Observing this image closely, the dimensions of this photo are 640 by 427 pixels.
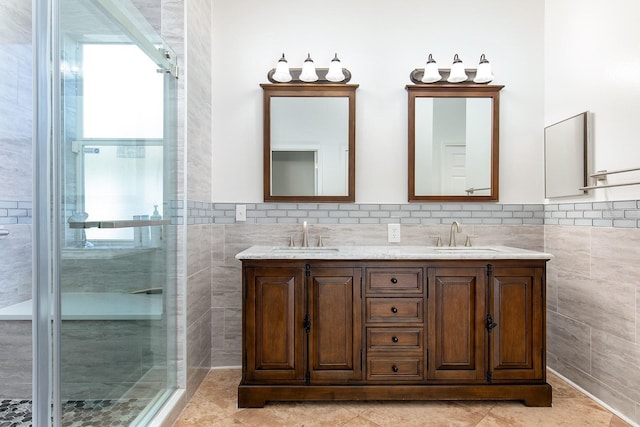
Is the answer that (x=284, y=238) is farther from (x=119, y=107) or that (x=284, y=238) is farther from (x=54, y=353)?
(x=54, y=353)

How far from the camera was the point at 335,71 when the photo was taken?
2.42 meters

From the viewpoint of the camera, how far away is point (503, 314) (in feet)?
6.63

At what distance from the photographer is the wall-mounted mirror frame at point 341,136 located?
98.0 inches

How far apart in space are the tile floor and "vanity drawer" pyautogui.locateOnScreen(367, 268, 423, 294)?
64cm

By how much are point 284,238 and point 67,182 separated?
1.50 m

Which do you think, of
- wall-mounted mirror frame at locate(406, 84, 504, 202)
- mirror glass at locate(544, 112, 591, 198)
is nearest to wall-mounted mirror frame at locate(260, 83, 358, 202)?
wall-mounted mirror frame at locate(406, 84, 504, 202)

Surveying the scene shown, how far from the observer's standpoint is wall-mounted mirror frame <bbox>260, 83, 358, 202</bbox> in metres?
2.49

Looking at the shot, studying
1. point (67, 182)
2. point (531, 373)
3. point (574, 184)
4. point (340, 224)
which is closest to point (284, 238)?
point (340, 224)

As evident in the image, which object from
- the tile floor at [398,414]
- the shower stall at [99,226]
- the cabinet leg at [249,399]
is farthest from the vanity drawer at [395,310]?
the shower stall at [99,226]

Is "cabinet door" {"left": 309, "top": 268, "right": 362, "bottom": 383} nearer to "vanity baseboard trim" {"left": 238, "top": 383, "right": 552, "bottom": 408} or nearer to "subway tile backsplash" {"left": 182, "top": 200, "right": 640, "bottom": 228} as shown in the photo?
"vanity baseboard trim" {"left": 238, "top": 383, "right": 552, "bottom": 408}

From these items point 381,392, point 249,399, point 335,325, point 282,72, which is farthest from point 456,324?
point 282,72

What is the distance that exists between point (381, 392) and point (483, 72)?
209 cm

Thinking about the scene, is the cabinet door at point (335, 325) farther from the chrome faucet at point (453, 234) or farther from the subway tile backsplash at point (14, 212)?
the subway tile backsplash at point (14, 212)

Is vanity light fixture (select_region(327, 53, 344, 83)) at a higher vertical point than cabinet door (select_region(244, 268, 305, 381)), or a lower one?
higher
